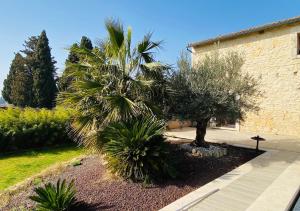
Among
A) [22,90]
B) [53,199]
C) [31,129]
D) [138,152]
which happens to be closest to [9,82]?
[22,90]

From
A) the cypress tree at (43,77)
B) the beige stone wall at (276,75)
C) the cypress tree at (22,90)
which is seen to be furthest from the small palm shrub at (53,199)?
the cypress tree at (22,90)

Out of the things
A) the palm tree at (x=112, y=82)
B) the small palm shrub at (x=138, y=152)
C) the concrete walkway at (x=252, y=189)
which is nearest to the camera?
the concrete walkway at (x=252, y=189)

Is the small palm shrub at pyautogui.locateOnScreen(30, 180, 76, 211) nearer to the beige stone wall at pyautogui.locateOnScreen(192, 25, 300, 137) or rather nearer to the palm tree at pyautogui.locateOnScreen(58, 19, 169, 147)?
the palm tree at pyautogui.locateOnScreen(58, 19, 169, 147)

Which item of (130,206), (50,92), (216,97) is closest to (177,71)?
(216,97)

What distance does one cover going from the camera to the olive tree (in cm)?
755

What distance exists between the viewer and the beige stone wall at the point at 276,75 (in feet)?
42.0

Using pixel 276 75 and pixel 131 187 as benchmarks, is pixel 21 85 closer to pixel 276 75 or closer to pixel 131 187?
pixel 276 75

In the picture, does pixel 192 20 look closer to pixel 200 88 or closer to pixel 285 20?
pixel 285 20

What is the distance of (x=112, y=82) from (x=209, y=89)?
3.03m

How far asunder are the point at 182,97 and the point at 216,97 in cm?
106

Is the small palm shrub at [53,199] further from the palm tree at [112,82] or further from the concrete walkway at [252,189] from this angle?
the palm tree at [112,82]

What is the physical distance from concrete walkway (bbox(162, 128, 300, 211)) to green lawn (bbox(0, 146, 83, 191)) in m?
4.78

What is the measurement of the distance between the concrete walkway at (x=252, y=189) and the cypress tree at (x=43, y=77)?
27.4m

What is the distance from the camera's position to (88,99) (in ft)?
22.7
